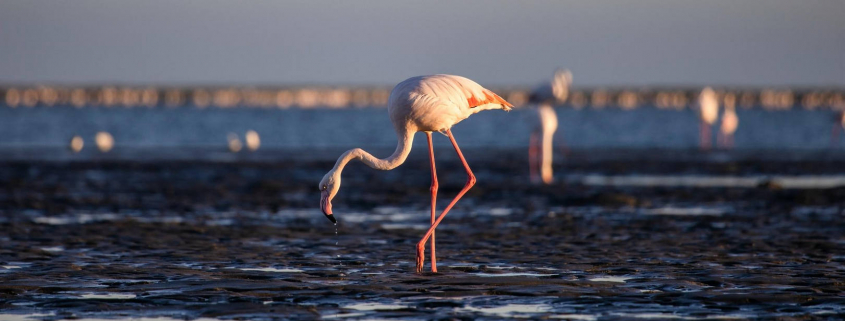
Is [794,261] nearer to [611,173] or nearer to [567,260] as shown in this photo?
[567,260]

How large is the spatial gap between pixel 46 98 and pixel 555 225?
177 meters

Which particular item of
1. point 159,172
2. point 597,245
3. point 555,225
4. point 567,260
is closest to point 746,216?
point 555,225

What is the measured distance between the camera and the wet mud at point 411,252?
717 cm

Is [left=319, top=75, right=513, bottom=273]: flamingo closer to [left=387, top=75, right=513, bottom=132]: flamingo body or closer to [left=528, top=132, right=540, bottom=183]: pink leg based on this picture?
[left=387, top=75, right=513, bottom=132]: flamingo body

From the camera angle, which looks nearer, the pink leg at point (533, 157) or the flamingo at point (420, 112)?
the flamingo at point (420, 112)

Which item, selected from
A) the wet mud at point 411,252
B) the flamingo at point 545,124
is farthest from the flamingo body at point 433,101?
the flamingo at point 545,124

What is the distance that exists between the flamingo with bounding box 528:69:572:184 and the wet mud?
1.42 meters

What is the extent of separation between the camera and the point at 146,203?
1548 cm

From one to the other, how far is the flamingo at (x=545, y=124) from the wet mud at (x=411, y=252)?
4.66ft

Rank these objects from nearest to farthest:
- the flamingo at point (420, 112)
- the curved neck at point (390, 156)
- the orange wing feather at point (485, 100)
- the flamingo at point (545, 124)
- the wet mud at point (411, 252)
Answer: the wet mud at point (411, 252) < the flamingo at point (420, 112) < the curved neck at point (390, 156) < the orange wing feather at point (485, 100) < the flamingo at point (545, 124)

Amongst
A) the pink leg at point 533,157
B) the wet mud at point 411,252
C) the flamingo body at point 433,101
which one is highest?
the flamingo body at point 433,101

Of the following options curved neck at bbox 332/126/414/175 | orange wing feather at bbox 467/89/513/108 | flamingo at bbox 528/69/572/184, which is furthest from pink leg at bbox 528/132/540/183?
curved neck at bbox 332/126/414/175

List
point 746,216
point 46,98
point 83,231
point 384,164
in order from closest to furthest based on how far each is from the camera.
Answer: point 384,164 < point 83,231 < point 746,216 < point 46,98

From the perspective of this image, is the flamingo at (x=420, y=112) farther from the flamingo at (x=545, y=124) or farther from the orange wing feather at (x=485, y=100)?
the flamingo at (x=545, y=124)
